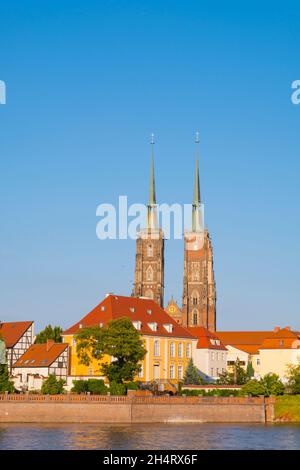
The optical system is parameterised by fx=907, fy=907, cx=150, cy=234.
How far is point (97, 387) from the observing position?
275ft

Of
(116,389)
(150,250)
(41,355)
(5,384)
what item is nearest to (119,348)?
(116,389)

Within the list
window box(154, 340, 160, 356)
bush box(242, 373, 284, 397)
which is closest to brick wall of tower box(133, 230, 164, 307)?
window box(154, 340, 160, 356)

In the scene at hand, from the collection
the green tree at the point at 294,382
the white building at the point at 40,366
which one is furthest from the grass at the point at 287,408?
the white building at the point at 40,366

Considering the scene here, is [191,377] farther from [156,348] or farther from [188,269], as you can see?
[188,269]

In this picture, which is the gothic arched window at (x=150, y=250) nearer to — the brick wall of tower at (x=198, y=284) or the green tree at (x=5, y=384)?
the brick wall of tower at (x=198, y=284)

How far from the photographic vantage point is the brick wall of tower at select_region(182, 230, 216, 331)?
529 ft

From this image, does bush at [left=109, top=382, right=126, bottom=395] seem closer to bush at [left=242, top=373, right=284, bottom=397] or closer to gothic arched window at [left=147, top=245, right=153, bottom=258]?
bush at [left=242, top=373, right=284, bottom=397]

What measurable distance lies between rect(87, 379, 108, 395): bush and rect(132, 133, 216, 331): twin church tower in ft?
249

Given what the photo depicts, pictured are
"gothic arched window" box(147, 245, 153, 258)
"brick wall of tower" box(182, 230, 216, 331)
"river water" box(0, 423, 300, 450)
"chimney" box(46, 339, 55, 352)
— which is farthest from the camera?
"gothic arched window" box(147, 245, 153, 258)

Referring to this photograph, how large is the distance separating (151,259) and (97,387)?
281 ft

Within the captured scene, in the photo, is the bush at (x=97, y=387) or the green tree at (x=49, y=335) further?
the green tree at (x=49, y=335)

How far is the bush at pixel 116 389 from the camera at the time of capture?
81938 millimetres
